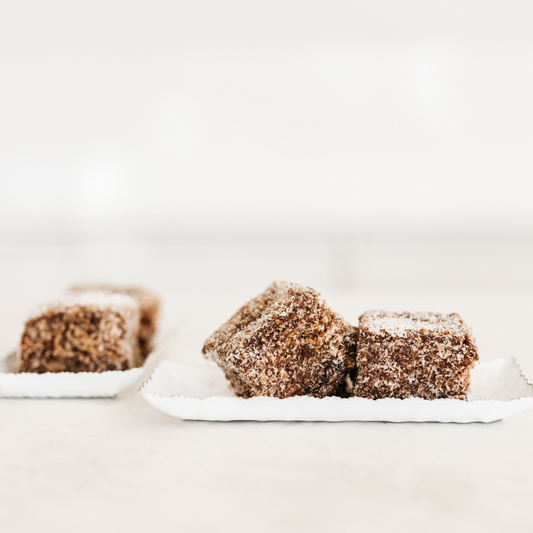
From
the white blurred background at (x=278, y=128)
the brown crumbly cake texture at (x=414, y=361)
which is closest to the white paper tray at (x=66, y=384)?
the brown crumbly cake texture at (x=414, y=361)

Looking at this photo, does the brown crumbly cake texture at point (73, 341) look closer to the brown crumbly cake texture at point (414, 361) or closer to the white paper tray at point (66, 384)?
the white paper tray at point (66, 384)

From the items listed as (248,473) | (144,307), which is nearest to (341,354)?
(248,473)

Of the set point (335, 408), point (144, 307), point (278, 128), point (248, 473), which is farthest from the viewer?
point (278, 128)

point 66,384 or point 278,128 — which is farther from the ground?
point 278,128

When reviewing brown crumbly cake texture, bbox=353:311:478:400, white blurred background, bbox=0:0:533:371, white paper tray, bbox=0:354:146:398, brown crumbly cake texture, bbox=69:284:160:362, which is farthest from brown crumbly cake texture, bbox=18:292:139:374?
white blurred background, bbox=0:0:533:371

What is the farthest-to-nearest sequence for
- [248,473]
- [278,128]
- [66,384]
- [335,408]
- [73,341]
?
[278,128] < [73,341] < [66,384] < [335,408] < [248,473]

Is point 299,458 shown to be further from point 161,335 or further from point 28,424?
point 161,335

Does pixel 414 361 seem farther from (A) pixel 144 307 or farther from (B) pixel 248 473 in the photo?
(A) pixel 144 307
